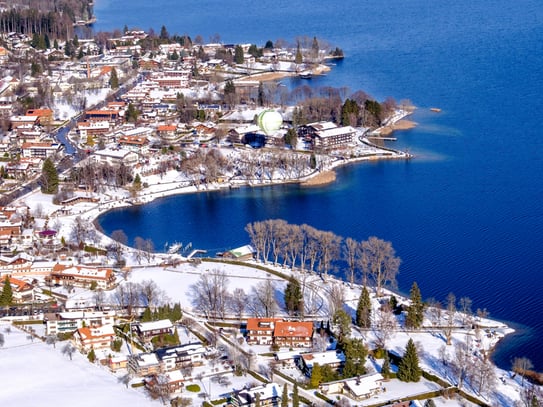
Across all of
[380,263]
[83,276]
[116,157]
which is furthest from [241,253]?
[116,157]

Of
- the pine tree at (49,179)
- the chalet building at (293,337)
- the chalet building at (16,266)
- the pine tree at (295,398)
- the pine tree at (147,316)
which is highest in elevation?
the pine tree at (49,179)

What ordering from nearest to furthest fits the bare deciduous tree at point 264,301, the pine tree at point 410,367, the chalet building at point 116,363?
1. the pine tree at point 410,367
2. the chalet building at point 116,363
3. the bare deciduous tree at point 264,301

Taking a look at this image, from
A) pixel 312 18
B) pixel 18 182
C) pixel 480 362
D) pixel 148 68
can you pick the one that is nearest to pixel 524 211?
pixel 480 362

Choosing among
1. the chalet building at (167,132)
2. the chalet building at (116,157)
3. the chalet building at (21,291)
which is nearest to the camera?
the chalet building at (21,291)

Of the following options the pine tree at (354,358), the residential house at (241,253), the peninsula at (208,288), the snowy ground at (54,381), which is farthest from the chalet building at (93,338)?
the residential house at (241,253)

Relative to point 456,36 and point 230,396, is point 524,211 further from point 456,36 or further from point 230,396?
point 456,36

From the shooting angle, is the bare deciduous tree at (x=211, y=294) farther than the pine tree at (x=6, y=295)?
No

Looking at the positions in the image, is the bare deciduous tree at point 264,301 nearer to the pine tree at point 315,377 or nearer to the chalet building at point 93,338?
the pine tree at point 315,377
